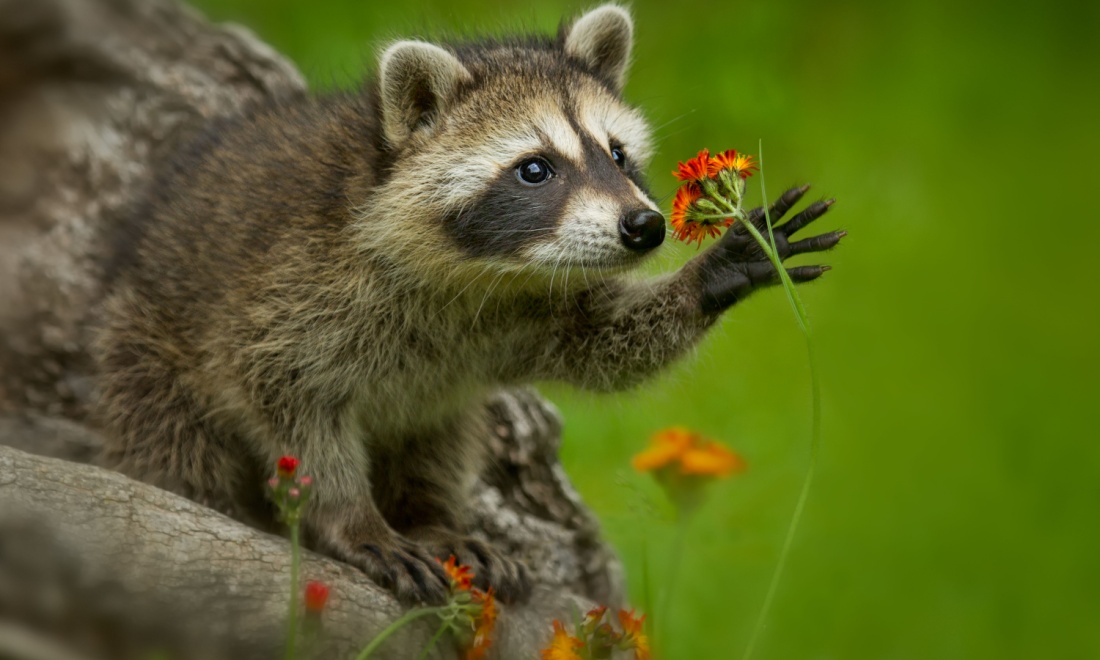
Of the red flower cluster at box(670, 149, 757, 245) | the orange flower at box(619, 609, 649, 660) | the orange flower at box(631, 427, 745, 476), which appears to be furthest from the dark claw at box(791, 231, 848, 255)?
the orange flower at box(619, 609, 649, 660)

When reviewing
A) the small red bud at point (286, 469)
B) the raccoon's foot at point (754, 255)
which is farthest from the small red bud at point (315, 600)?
the raccoon's foot at point (754, 255)

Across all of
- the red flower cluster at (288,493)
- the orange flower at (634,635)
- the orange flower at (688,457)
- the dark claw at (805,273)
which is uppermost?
the dark claw at (805,273)

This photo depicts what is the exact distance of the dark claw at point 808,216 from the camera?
3908 mm

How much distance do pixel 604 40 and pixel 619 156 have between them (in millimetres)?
653

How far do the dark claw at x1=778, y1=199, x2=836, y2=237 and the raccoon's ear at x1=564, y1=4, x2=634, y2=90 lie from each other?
54.6 inches

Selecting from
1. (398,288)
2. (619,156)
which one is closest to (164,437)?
(398,288)

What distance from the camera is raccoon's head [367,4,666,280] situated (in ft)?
14.0

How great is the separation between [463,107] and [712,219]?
147 centimetres

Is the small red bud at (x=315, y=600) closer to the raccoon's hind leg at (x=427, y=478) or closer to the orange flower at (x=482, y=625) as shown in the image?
the orange flower at (x=482, y=625)

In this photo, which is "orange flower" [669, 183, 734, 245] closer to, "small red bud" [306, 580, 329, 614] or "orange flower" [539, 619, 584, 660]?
"orange flower" [539, 619, 584, 660]

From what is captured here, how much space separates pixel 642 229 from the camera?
408 cm

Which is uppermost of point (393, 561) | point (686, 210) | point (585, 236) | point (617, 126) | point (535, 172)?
point (617, 126)

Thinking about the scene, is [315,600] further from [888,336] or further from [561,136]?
[888,336]

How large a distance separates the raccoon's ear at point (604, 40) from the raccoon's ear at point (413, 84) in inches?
24.7
